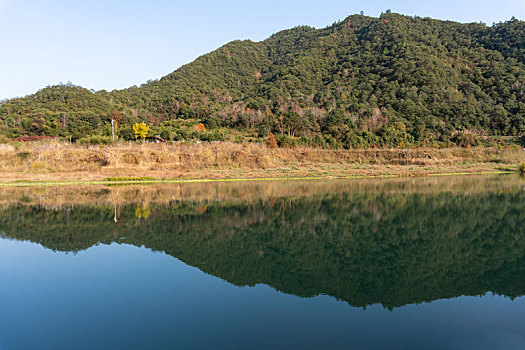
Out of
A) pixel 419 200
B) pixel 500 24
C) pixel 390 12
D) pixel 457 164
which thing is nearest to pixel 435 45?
pixel 500 24

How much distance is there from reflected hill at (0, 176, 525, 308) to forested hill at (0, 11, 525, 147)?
82.6ft

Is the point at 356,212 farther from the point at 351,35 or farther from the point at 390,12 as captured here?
the point at 390,12

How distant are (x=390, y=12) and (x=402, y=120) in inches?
2454

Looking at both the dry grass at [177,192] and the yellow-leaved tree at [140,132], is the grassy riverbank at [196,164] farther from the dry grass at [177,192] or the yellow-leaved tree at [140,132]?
the yellow-leaved tree at [140,132]

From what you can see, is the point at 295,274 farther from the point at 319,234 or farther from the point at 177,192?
the point at 177,192

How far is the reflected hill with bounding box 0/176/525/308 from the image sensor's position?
6.47 meters

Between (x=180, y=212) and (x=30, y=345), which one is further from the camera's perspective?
(x=180, y=212)

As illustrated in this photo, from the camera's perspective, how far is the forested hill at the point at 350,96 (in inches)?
1955

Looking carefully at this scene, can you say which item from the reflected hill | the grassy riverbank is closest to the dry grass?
the reflected hill

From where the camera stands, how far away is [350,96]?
210ft

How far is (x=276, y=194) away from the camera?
17531mm

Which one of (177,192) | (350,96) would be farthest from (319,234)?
(350,96)

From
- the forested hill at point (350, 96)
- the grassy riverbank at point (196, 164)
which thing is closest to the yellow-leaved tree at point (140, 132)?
the forested hill at point (350, 96)

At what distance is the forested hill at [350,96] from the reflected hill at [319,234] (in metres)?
25.2
